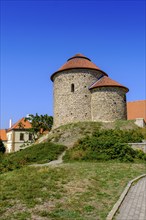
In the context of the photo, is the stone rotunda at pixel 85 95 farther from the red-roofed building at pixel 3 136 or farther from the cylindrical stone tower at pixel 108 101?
the red-roofed building at pixel 3 136

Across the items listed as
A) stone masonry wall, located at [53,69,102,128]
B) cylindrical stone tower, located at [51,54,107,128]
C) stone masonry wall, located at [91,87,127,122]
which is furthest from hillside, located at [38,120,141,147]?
cylindrical stone tower, located at [51,54,107,128]

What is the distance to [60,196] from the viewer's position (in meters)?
7.23

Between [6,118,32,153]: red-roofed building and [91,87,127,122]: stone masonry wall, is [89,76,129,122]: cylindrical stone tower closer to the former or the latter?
[91,87,127,122]: stone masonry wall

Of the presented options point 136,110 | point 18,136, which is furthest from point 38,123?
point 136,110

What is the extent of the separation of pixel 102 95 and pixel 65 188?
73.1 feet

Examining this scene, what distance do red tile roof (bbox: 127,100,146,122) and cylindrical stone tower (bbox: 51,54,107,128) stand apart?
1117cm

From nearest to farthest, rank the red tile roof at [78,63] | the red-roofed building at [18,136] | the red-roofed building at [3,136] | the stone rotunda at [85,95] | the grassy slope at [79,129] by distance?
the grassy slope at [79,129] → the stone rotunda at [85,95] → the red tile roof at [78,63] → the red-roofed building at [18,136] → the red-roofed building at [3,136]

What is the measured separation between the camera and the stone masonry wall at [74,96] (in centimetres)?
3055

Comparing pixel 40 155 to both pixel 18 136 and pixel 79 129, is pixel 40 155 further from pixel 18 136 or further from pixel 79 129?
pixel 18 136

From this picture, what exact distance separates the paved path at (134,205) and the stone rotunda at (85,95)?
20.7m

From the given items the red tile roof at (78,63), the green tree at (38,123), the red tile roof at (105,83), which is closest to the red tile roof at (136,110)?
the red tile roof at (105,83)

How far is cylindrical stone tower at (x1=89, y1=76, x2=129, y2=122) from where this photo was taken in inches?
1148

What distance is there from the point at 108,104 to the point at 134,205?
2297cm

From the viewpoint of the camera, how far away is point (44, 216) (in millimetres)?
5582
